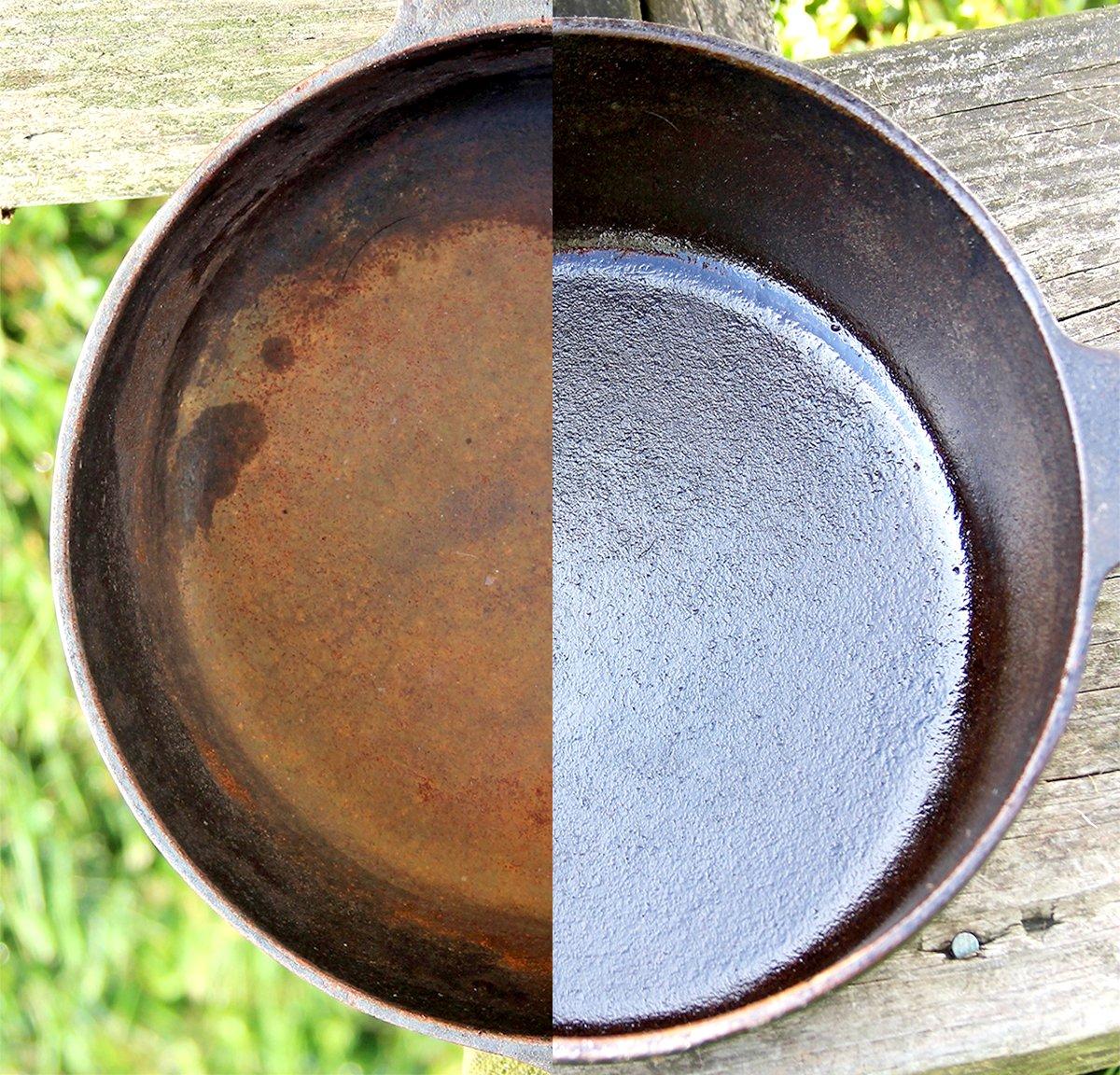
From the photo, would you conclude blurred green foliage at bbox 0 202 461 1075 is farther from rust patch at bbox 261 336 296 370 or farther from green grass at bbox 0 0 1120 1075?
rust patch at bbox 261 336 296 370

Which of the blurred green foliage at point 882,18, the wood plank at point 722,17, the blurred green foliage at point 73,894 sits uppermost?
the blurred green foliage at point 882,18

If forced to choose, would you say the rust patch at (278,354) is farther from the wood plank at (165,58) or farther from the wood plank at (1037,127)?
the wood plank at (1037,127)

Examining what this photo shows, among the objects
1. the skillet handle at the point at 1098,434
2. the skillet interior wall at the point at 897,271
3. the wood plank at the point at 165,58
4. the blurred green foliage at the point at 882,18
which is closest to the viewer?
the skillet handle at the point at 1098,434

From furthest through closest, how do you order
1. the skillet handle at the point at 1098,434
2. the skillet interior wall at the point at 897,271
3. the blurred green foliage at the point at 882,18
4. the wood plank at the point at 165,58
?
the blurred green foliage at the point at 882,18, the wood plank at the point at 165,58, the skillet interior wall at the point at 897,271, the skillet handle at the point at 1098,434

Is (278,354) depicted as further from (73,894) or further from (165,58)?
(73,894)

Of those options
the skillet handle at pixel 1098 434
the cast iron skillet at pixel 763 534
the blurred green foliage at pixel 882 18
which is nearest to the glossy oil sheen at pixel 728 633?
the cast iron skillet at pixel 763 534

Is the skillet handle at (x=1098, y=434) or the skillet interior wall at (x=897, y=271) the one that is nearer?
the skillet handle at (x=1098, y=434)

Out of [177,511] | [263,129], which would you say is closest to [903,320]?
[263,129]
